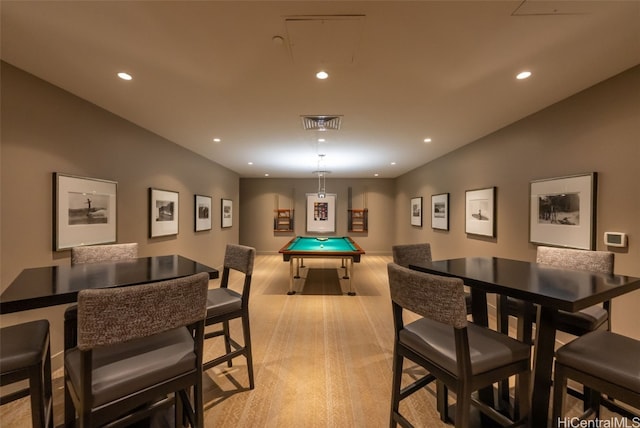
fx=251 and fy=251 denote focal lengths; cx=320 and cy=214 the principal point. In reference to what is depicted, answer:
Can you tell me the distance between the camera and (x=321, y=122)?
2.95 metres

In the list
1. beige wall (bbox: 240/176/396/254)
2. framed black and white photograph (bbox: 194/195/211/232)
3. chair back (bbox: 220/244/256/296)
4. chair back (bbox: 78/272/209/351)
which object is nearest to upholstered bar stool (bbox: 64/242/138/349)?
chair back (bbox: 220/244/256/296)

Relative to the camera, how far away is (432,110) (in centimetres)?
268

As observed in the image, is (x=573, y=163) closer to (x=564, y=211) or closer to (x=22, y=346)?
(x=564, y=211)

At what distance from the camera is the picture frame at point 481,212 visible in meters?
3.38

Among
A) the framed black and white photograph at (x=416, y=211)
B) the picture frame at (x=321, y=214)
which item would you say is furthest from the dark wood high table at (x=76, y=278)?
the picture frame at (x=321, y=214)

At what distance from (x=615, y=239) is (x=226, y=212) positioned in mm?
6367

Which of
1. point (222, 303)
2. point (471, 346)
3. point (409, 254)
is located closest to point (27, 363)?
point (222, 303)

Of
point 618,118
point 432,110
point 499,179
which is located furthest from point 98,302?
point 499,179

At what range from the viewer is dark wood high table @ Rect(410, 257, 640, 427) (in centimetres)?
111

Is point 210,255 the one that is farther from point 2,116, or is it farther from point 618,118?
point 618,118

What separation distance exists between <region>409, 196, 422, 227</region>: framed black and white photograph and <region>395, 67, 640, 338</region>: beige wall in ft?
5.60

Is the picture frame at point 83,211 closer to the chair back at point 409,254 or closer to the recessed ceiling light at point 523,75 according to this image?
the chair back at point 409,254

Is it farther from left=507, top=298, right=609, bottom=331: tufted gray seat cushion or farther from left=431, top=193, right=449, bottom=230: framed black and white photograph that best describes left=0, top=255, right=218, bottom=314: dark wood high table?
left=431, top=193, right=449, bottom=230: framed black and white photograph

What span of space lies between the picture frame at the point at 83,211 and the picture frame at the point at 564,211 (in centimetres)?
470
